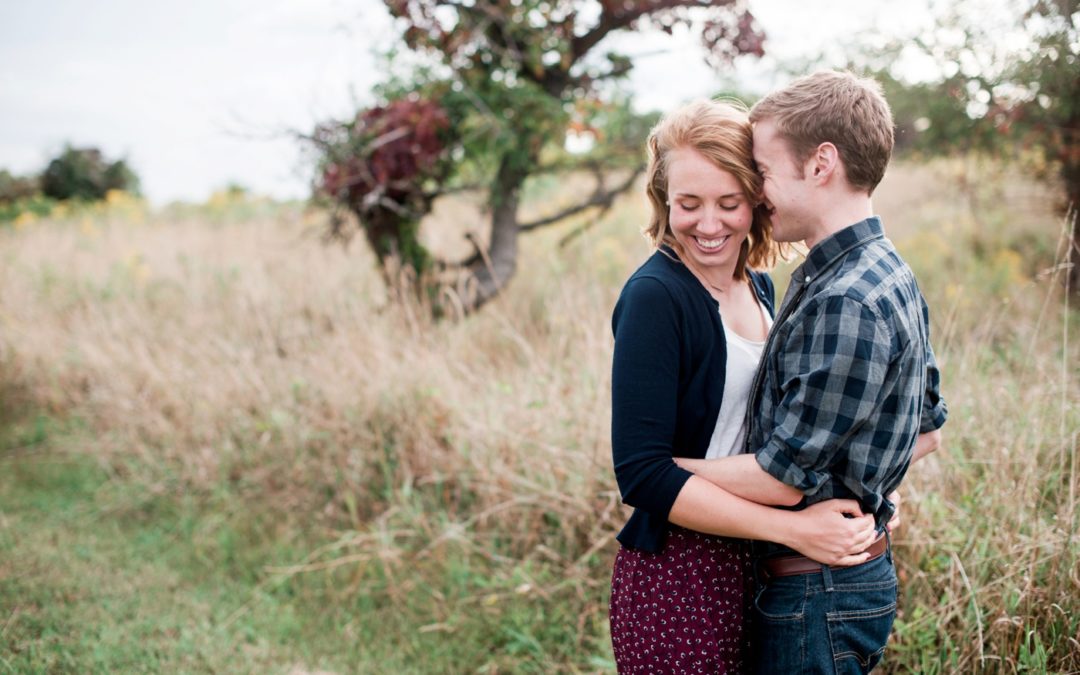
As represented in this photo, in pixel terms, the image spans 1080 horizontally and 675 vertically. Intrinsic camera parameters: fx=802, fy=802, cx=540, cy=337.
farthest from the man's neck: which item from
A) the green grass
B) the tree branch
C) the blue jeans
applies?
the tree branch

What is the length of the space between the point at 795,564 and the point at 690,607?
11.0 inches

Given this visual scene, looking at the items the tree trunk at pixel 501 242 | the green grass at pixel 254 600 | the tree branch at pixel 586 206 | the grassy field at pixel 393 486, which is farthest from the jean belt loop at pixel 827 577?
the tree branch at pixel 586 206

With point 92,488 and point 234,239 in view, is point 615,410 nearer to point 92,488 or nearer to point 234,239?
point 92,488

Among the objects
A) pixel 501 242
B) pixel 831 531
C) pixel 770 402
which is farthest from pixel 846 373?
pixel 501 242

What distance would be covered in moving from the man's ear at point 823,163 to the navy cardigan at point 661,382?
14.3 inches

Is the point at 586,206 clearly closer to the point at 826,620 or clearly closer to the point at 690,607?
the point at 690,607

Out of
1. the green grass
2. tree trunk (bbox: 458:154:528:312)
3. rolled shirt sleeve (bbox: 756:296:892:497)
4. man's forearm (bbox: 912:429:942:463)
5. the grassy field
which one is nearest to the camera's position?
rolled shirt sleeve (bbox: 756:296:892:497)


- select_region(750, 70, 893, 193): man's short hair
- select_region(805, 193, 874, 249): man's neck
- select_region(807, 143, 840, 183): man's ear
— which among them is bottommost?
select_region(805, 193, 874, 249): man's neck

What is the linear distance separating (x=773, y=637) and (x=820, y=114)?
117 cm

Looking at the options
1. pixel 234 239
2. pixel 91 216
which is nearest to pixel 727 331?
pixel 234 239

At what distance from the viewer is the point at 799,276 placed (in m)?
1.83

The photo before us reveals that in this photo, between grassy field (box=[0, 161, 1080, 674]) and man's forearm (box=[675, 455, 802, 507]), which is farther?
grassy field (box=[0, 161, 1080, 674])

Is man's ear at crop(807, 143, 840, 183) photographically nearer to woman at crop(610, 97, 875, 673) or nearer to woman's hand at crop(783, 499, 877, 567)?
woman at crop(610, 97, 875, 673)

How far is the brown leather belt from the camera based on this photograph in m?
1.80
